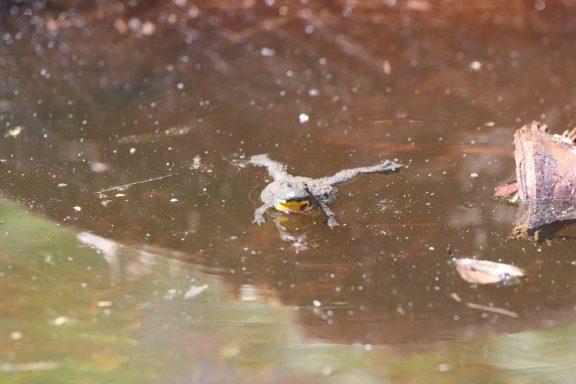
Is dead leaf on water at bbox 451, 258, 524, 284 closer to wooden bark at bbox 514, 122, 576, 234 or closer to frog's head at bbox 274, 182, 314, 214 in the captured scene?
wooden bark at bbox 514, 122, 576, 234

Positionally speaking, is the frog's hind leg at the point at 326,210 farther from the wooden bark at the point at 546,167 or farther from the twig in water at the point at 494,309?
the wooden bark at the point at 546,167

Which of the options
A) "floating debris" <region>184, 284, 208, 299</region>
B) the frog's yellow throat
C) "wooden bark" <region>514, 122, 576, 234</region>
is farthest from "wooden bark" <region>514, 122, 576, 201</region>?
"floating debris" <region>184, 284, 208, 299</region>

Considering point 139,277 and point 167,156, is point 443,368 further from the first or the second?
point 167,156

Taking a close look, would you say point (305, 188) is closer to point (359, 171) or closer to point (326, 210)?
point (326, 210)

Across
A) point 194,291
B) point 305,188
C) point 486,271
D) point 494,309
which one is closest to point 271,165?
point 305,188

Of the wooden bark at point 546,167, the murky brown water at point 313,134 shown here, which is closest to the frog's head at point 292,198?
the murky brown water at point 313,134
